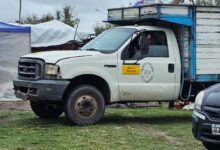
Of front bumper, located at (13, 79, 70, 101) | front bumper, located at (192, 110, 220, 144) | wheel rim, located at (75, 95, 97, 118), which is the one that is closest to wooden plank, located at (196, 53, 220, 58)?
wheel rim, located at (75, 95, 97, 118)

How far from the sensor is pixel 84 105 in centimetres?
1060

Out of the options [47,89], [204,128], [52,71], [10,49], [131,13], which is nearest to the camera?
[204,128]

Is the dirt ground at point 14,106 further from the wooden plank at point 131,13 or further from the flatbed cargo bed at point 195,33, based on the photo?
the flatbed cargo bed at point 195,33

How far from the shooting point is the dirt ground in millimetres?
14422

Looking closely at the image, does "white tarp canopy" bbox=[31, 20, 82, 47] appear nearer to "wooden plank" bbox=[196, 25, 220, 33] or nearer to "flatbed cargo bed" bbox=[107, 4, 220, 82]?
"flatbed cargo bed" bbox=[107, 4, 220, 82]

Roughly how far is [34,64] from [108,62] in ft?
4.69

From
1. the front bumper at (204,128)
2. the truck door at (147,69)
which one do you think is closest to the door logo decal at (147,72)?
the truck door at (147,69)

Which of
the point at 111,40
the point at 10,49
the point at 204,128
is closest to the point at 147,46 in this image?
the point at 111,40

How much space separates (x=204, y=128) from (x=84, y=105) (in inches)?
146

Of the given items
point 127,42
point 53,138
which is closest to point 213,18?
point 127,42

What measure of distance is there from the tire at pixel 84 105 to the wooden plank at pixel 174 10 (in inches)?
89.4

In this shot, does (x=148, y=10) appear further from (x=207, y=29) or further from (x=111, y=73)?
(x=111, y=73)

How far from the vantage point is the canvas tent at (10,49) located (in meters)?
17.3

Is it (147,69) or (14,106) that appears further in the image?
(14,106)
